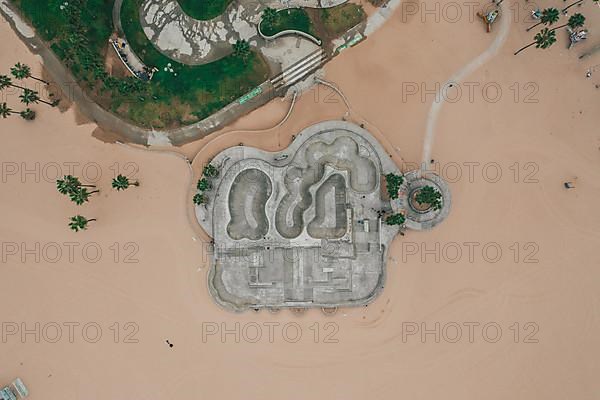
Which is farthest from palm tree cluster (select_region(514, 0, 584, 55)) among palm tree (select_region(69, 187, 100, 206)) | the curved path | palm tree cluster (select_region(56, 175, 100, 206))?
palm tree cluster (select_region(56, 175, 100, 206))

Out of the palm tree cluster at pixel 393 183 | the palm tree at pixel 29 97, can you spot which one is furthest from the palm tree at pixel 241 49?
the palm tree at pixel 29 97

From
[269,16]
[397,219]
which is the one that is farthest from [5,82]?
[397,219]

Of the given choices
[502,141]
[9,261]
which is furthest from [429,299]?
[9,261]

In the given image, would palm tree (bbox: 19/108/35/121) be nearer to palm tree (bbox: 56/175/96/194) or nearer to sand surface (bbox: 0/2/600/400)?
sand surface (bbox: 0/2/600/400)

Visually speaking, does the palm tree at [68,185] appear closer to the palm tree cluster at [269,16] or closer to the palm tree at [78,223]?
the palm tree at [78,223]

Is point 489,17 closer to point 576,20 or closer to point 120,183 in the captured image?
point 576,20

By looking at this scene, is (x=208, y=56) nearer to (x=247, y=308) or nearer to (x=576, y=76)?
(x=247, y=308)
